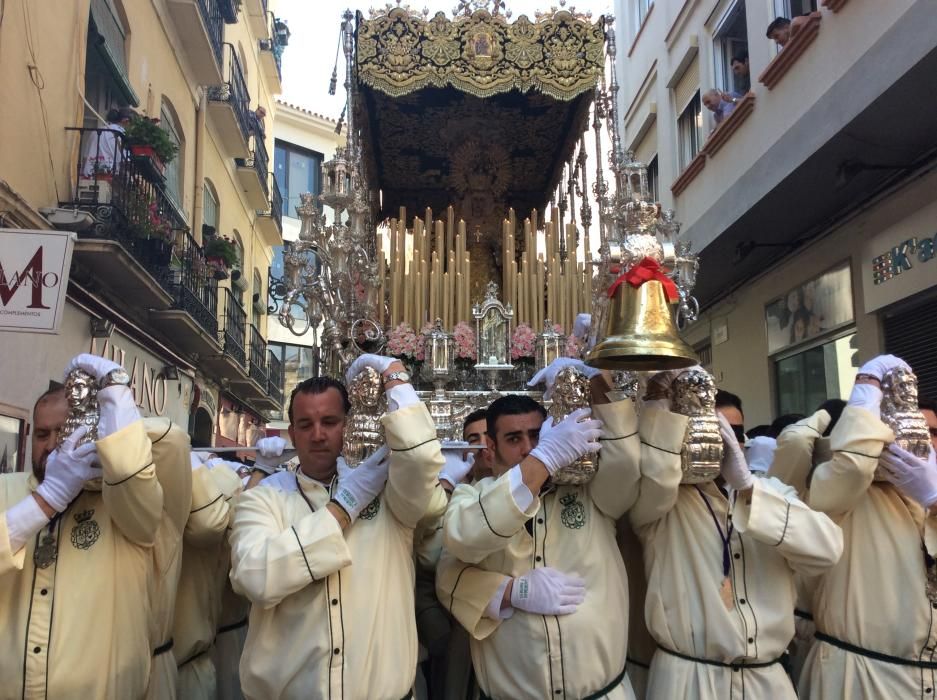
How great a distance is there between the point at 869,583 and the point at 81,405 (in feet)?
8.97

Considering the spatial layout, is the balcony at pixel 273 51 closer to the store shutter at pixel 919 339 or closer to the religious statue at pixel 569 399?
the store shutter at pixel 919 339

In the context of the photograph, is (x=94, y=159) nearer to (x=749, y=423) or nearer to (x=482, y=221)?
(x=482, y=221)

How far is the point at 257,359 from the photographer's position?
629 inches

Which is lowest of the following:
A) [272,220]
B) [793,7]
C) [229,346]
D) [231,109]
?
[229,346]

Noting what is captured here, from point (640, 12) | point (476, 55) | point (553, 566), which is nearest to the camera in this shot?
point (553, 566)

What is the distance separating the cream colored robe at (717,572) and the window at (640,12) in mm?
12055

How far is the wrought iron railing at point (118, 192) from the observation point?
289 inches

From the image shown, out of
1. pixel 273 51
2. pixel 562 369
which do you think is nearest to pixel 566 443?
pixel 562 369

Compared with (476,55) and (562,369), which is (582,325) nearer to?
(562,369)

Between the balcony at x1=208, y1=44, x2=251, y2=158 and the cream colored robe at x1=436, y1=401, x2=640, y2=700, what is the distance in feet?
38.5

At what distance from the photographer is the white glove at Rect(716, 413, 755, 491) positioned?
8.43ft

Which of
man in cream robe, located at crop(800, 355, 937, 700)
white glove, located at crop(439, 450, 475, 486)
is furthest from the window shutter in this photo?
man in cream robe, located at crop(800, 355, 937, 700)

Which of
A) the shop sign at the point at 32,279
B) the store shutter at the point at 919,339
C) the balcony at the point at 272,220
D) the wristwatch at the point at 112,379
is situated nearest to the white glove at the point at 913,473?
the wristwatch at the point at 112,379

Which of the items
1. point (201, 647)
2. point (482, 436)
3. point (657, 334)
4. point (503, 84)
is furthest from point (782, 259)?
point (201, 647)
